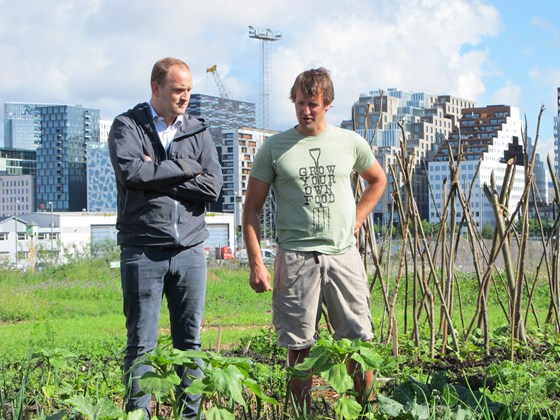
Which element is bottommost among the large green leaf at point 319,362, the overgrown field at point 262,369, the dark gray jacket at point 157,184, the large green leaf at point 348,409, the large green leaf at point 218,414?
the overgrown field at point 262,369

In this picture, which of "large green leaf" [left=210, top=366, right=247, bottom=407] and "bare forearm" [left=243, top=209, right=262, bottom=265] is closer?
Result: "large green leaf" [left=210, top=366, right=247, bottom=407]

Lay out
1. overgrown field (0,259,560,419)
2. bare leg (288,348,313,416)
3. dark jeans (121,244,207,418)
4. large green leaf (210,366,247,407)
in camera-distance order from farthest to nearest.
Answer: dark jeans (121,244,207,418)
bare leg (288,348,313,416)
overgrown field (0,259,560,419)
large green leaf (210,366,247,407)

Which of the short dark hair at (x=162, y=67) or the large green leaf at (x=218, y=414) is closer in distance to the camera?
the large green leaf at (x=218, y=414)

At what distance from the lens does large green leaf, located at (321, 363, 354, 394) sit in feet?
8.63

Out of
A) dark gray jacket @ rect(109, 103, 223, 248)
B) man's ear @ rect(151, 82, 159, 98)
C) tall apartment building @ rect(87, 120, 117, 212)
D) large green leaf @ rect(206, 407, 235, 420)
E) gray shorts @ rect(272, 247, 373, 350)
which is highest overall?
tall apartment building @ rect(87, 120, 117, 212)

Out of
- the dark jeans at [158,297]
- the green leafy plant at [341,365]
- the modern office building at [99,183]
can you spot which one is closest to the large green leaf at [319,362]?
the green leafy plant at [341,365]

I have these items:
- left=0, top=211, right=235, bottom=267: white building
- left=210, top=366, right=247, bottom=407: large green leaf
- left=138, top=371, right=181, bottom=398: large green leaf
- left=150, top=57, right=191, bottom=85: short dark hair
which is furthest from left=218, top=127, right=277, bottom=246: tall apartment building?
left=210, top=366, right=247, bottom=407: large green leaf

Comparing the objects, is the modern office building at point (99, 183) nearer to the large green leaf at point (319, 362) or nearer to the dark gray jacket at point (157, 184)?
the dark gray jacket at point (157, 184)

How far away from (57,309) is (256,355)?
27.1ft

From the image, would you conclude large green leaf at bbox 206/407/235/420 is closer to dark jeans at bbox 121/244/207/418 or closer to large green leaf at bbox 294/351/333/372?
large green leaf at bbox 294/351/333/372

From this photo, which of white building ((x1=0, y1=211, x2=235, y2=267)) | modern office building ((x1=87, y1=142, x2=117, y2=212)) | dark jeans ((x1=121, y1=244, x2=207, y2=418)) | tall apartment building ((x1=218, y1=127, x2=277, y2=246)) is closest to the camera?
dark jeans ((x1=121, y1=244, x2=207, y2=418))

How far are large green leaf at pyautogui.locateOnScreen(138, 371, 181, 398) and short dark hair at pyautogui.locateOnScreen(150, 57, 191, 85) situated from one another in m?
1.43

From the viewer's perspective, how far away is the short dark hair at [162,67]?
346cm

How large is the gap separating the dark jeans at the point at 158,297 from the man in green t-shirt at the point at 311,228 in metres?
0.28
